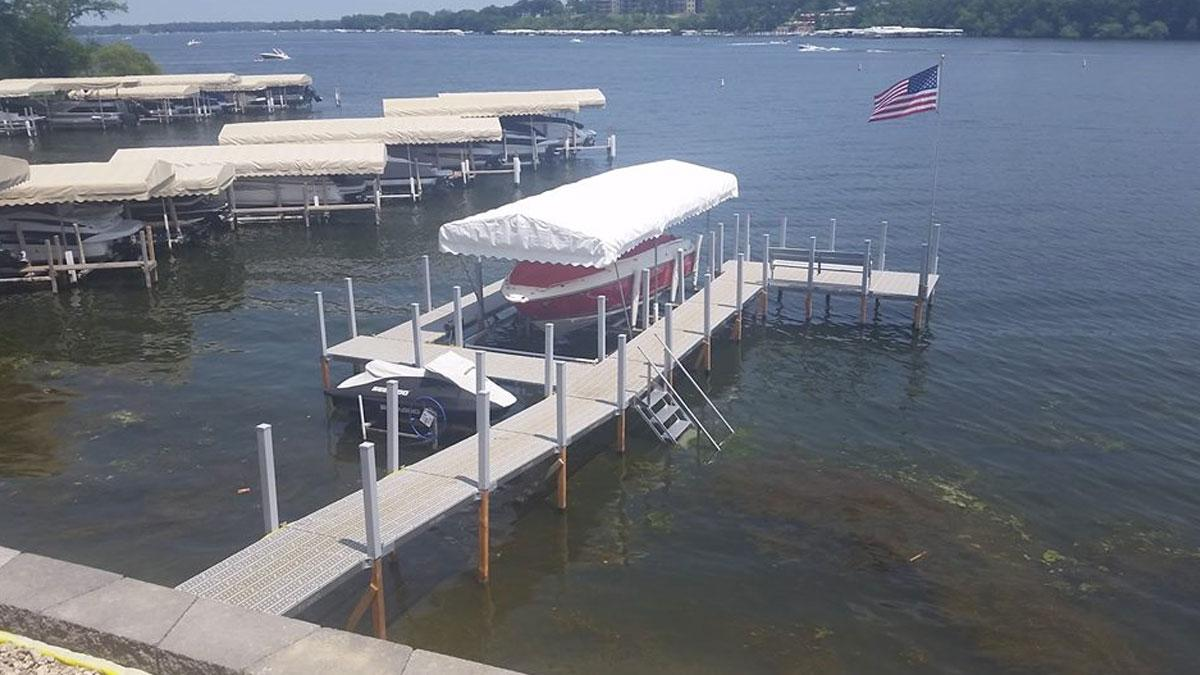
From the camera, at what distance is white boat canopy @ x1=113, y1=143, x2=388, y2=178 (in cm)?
3972

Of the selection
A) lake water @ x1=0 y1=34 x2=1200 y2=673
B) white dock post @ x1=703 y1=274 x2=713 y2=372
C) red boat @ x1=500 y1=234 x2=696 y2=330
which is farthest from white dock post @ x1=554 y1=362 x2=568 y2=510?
white dock post @ x1=703 y1=274 x2=713 y2=372

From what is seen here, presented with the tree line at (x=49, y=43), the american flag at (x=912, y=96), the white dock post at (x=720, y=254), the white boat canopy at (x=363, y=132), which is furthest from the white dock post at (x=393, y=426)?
the tree line at (x=49, y=43)

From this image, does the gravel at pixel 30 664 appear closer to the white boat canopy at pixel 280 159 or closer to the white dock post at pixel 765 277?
the white dock post at pixel 765 277

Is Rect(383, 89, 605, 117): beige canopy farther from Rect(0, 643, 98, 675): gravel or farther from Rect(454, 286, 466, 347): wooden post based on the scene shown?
Rect(0, 643, 98, 675): gravel

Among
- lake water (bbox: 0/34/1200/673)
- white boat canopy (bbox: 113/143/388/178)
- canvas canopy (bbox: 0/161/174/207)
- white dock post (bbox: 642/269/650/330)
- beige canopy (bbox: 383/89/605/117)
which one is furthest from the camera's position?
beige canopy (bbox: 383/89/605/117)

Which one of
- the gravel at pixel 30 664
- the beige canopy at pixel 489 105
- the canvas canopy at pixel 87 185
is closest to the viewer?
the gravel at pixel 30 664

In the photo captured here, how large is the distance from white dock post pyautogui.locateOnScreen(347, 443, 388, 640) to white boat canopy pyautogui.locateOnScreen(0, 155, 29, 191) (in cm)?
2109

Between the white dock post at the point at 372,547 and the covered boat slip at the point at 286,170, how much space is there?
28799 mm

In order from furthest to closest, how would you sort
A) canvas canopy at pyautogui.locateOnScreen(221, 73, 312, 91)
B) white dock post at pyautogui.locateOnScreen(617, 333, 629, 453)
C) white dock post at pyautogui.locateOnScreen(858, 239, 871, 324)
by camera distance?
canvas canopy at pyautogui.locateOnScreen(221, 73, 312, 91) < white dock post at pyautogui.locateOnScreen(858, 239, 871, 324) < white dock post at pyautogui.locateOnScreen(617, 333, 629, 453)

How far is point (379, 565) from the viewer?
13.6m

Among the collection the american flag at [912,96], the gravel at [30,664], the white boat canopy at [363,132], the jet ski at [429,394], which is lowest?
the jet ski at [429,394]

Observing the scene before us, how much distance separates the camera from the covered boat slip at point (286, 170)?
39.8 metres

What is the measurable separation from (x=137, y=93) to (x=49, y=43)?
2348 centimetres

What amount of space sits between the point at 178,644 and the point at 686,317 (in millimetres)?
20042
